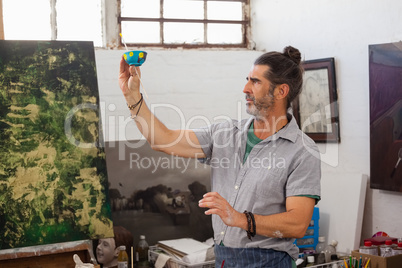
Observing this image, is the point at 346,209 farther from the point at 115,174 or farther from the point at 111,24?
the point at 111,24

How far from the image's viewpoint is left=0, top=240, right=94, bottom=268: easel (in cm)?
234

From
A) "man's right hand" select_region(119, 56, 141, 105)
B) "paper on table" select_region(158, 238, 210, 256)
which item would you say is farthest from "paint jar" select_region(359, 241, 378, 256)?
"man's right hand" select_region(119, 56, 141, 105)

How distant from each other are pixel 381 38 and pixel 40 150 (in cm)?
195

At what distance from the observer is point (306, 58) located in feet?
11.9

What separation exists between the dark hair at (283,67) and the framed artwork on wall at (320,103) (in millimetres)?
1355

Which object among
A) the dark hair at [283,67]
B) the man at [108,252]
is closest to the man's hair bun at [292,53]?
the dark hair at [283,67]

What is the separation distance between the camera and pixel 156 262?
11.1ft

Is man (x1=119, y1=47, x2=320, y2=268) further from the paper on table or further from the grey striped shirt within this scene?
the paper on table

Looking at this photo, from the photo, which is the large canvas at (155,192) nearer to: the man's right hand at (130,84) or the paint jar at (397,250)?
the paint jar at (397,250)

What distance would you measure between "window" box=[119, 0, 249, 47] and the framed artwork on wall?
0.73 m

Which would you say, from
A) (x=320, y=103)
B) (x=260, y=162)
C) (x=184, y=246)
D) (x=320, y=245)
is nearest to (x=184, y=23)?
(x=320, y=103)

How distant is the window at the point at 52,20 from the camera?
11.2 ft

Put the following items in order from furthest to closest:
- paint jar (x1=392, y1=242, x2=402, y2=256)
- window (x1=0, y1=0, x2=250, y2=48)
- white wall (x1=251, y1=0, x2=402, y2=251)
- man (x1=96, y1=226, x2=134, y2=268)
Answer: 1. window (x1=0, y1=0, x2=250, y2=48)
2. man (x1=96, y1=226, x2=134, y2=268)
3. white wall (x1=251, y1=0, x2=402, y2=251)
4. paint jar (x1=392, y1=242, x2=402, y2=256)

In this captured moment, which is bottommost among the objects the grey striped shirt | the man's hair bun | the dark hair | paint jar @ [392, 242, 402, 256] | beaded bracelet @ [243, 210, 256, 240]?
paint jar @ [392, 242, 402, 256]
